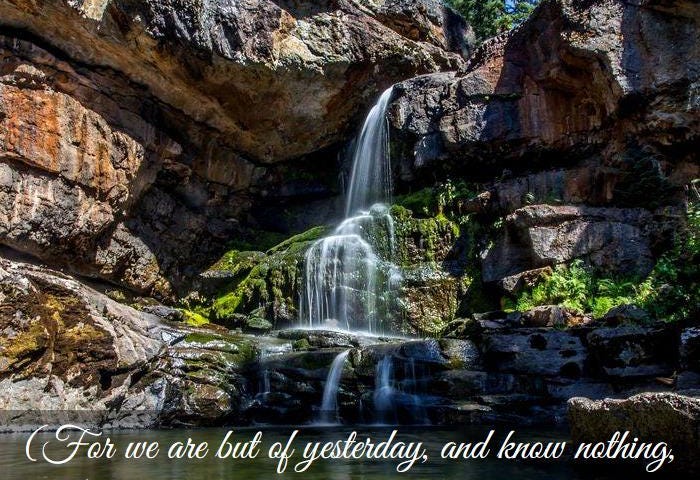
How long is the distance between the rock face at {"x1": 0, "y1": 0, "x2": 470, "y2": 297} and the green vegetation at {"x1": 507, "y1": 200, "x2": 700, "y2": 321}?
8756mm

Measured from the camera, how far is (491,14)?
89.6ft

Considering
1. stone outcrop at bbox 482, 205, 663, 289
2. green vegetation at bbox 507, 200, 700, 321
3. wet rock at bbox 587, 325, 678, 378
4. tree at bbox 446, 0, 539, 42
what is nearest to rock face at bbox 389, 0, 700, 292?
stone outcrop at bbox 482, 205, 663, 289

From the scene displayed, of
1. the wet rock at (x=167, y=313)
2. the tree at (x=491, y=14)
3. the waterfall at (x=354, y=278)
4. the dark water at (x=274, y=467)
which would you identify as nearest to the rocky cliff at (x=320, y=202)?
the wet rock at (x=167, y=313)

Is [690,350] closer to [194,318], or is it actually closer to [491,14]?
[194,318]

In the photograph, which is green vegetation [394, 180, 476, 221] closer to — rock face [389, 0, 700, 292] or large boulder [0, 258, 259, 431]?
rock face [389, 0, 700, 292]

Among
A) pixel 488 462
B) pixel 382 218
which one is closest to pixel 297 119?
pixel 382 218

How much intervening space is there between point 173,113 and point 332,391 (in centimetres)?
1006

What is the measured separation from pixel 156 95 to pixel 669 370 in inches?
535

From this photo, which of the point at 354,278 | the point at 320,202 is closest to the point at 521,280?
the point at 354,278

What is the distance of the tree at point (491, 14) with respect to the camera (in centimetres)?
2598

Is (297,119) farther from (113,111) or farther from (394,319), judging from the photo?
(394,319)

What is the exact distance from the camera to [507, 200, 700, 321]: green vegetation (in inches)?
413

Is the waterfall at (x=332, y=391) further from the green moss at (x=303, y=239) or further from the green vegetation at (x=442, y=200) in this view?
the green moss at (x=303, y=239)

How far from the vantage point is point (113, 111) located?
15047 millimetres
